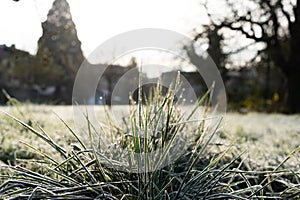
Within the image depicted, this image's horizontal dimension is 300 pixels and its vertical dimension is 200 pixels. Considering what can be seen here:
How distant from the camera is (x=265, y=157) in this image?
2490 millimetres

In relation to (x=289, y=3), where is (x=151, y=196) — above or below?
below

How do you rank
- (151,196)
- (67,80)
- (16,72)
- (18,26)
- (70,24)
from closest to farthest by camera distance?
(151,196) < (18,26) < (70,24) < (16,72) < (67,80)

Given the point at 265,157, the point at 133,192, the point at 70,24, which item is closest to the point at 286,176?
the point at 265,157

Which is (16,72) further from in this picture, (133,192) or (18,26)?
(133,192)

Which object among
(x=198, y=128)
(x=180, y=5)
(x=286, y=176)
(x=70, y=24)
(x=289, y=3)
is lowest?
(x=286, y=176)

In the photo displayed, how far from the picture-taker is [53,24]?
8.84 ft

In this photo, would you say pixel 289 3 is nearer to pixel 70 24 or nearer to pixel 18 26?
pixel 70 24

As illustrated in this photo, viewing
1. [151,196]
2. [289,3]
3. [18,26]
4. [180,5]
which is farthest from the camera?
[289,3]

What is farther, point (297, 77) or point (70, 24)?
point (297, 77)

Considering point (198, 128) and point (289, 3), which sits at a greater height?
point (289, 3)

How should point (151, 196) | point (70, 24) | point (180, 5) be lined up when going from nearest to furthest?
point (151, 196)
point (70, 24)
point (180, 5)

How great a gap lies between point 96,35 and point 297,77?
1213 centimetres

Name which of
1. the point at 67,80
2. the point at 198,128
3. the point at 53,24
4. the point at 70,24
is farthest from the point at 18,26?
the point at 67,80

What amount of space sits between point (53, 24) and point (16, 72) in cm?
1249
